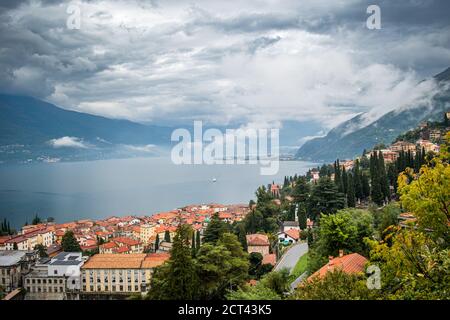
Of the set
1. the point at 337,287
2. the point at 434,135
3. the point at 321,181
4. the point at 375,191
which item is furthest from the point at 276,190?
the point at 337,287

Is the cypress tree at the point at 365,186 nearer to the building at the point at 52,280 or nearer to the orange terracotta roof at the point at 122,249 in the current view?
the orange terracotta roof at the point at 122,249

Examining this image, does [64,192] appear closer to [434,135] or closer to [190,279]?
[434,135]

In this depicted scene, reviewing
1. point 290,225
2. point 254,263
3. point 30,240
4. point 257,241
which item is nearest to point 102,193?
point 30,240

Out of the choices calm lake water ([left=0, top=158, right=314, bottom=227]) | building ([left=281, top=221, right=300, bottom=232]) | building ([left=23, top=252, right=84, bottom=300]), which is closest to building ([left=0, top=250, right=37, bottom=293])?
building ([left=23, top=252, right=84, bottom=300])

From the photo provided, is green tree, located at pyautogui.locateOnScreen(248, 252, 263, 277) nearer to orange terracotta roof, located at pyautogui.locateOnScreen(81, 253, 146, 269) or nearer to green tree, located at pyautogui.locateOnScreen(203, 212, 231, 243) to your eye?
green tree, located at pyautogui.locateOnScreen(203, 212, 231, 243)
